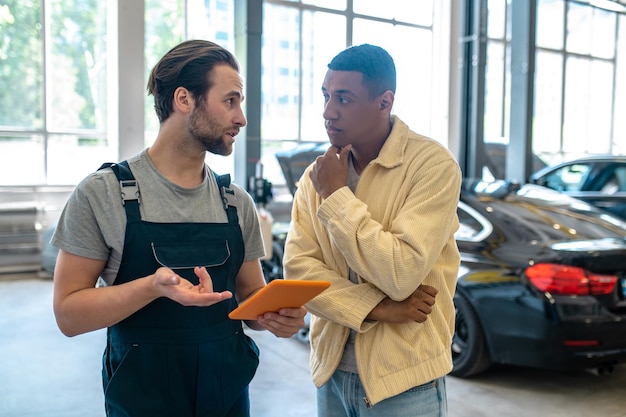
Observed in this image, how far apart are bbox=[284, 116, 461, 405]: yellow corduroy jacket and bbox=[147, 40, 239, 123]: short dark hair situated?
471 millimetres

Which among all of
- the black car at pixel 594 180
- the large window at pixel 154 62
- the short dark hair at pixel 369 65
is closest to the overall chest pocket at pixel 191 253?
the short dark hair at pixel 369 65

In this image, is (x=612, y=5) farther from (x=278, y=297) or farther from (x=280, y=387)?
(x=278, y=297)

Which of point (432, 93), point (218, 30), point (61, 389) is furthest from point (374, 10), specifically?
point (61, 389)

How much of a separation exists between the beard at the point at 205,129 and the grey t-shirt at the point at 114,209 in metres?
0.12

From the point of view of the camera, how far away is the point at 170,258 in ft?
5.27

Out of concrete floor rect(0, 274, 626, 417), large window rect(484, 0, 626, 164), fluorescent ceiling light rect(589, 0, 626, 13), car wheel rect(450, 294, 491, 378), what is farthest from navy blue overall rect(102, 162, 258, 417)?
large window rect(484, 0, 626, 164)

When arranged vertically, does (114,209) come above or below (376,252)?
above

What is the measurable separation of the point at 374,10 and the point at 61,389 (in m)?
12.4

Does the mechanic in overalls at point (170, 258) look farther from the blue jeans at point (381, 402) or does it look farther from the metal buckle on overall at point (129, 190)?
the blue jeans at point (381, 402)

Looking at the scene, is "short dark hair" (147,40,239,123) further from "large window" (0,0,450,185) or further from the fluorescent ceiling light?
the fluorescent ceiling light

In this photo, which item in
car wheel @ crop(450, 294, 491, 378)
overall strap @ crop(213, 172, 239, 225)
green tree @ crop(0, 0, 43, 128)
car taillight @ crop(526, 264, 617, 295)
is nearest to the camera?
overall strap @ crop(213, 172, 239, 225)

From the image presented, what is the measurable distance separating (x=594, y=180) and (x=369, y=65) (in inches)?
285

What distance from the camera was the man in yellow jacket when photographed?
5.46ft

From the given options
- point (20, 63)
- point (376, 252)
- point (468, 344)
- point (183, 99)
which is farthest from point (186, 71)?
point (20, 63)
